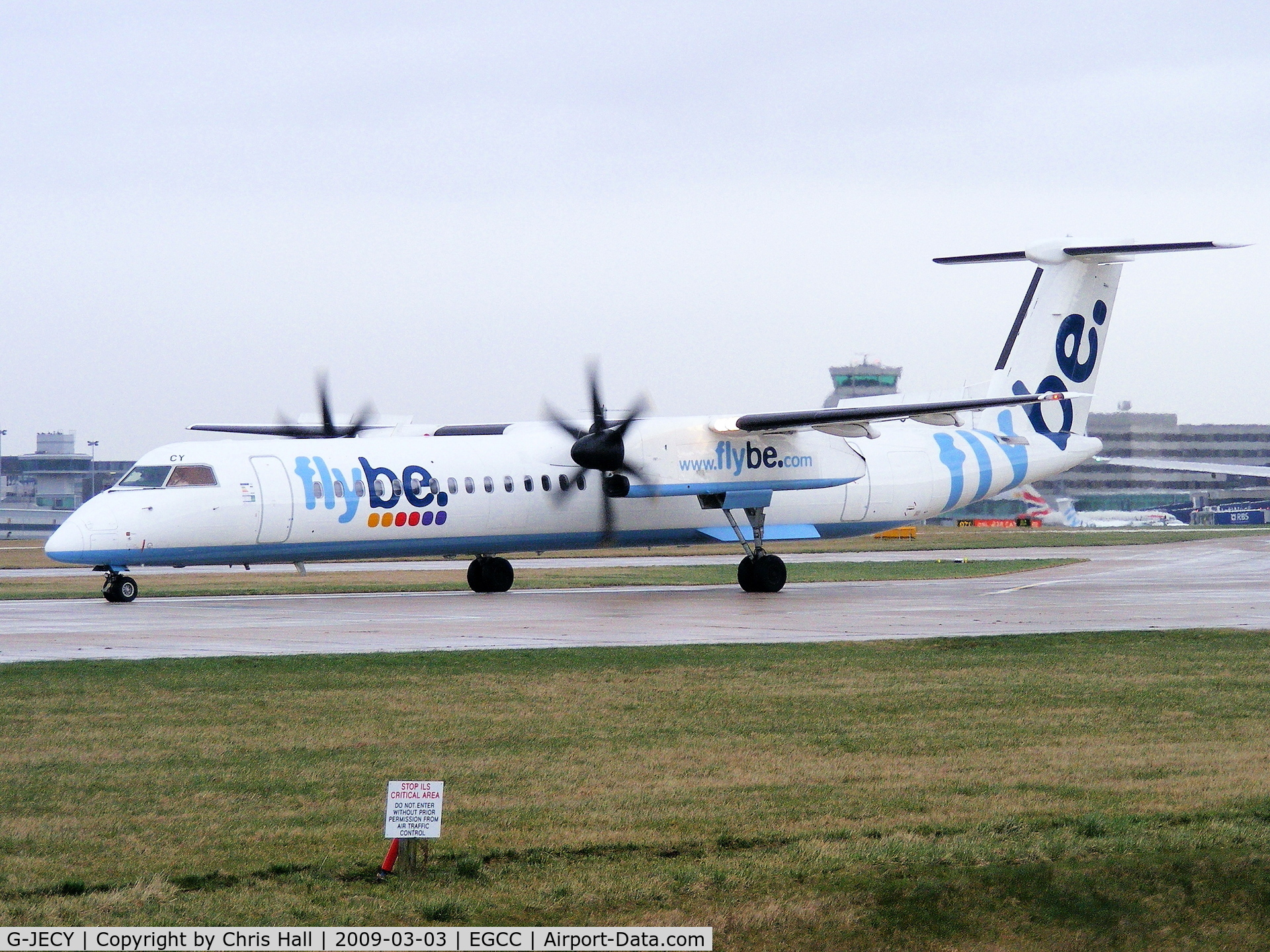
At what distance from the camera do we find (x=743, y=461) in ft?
110

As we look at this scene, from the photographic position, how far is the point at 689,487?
32.8 metres

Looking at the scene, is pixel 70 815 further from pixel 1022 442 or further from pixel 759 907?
pixel 1022 442

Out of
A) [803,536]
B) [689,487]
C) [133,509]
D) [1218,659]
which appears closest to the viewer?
[1218,659]

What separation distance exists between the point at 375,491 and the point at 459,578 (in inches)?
461

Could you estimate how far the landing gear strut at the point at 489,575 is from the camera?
109 ft

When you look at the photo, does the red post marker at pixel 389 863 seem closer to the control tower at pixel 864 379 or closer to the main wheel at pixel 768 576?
the main wheel at pixel 768 576

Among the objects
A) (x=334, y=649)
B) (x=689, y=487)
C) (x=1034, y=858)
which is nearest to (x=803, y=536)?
(x=689, y=487)

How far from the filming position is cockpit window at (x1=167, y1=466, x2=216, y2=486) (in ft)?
92.0

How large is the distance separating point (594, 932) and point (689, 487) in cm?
2576

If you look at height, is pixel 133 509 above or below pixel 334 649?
above

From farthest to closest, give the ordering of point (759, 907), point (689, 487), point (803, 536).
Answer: point (803, 536)
point (689, 487)
point (759, 907)

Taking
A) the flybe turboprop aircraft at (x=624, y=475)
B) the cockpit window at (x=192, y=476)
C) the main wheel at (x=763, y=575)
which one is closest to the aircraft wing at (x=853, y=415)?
the flybe turboprop aircraft at (x=624, y=475)

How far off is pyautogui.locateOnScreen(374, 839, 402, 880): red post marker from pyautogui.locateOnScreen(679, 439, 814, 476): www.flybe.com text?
24.8 meters

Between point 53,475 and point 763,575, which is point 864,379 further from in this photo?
point 763,575
